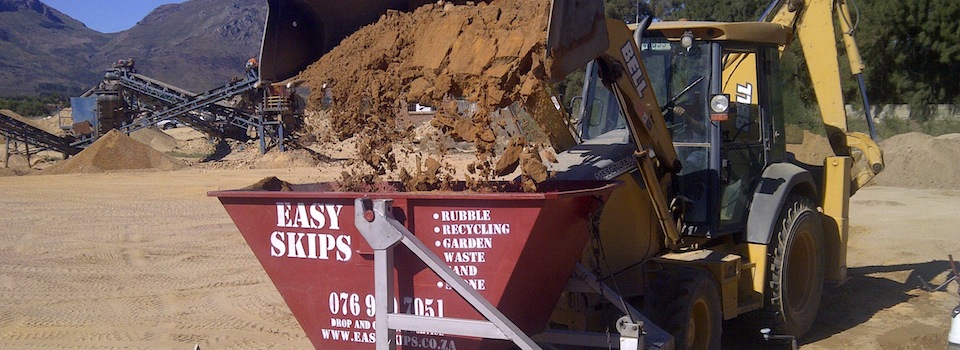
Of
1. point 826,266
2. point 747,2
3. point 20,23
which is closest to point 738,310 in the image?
point 826,266

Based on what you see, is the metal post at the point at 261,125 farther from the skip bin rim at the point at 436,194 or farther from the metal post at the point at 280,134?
the skip bin rim at the point at 436,194

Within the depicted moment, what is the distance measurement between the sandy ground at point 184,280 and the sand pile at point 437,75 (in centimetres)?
252

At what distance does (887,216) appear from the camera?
14.7 metres

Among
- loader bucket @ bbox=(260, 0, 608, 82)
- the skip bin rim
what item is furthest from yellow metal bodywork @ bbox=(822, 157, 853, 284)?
loader bucket @ bbox=(260, 0, 608, 82)

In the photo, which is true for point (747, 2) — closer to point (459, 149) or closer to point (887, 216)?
point (887, 216)

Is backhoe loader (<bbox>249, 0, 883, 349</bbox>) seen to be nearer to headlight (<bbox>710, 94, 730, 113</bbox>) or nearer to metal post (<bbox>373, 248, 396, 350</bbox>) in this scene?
headlight (<bbox>710, 94, 730, 113</bbox>)

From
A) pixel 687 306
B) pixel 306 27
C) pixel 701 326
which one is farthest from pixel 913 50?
pixel 306 27

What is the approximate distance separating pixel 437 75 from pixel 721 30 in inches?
104

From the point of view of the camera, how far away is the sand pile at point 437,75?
15.2ft

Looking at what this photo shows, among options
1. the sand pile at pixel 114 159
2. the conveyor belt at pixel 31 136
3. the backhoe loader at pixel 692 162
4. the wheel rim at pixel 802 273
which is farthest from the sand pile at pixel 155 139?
the wheel rim at pixel 802 273

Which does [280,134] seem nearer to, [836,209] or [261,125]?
[261,125]

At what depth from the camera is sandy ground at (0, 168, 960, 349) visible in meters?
7.45

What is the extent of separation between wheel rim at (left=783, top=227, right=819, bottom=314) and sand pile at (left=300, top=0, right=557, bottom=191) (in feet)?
9.72

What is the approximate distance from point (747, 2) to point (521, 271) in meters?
31.9
